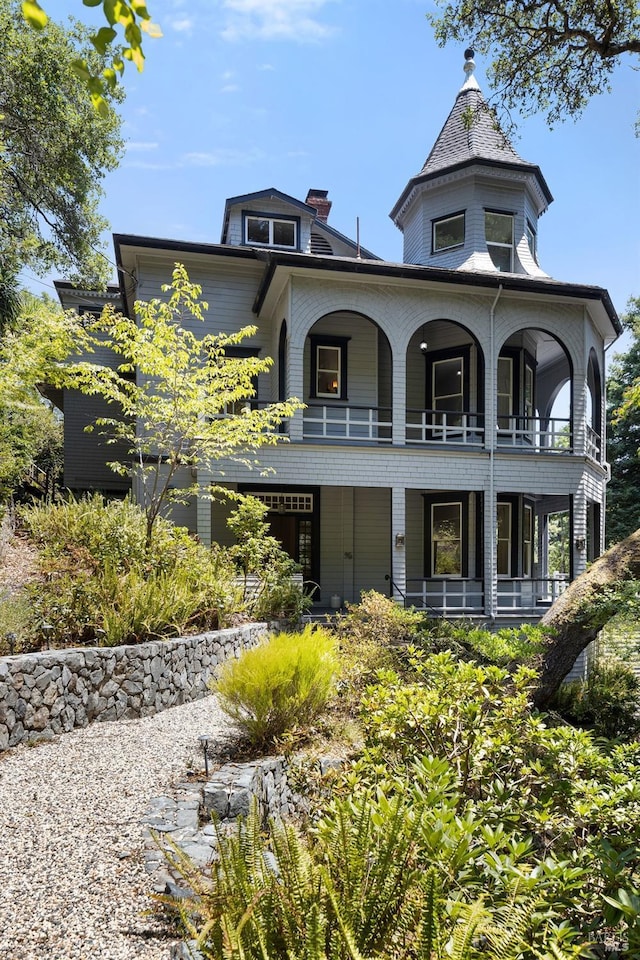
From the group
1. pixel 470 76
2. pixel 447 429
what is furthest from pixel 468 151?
pixel 447 429

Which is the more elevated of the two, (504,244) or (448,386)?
(504,244)

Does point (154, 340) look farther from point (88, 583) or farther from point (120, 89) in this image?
point (120, 89)

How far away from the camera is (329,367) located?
15742 millimetres

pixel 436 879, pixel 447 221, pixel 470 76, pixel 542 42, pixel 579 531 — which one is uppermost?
pixel 470 76

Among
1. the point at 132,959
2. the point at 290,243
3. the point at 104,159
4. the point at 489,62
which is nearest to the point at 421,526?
the point at 290,243

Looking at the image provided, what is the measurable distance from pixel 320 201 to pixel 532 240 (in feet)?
24.4

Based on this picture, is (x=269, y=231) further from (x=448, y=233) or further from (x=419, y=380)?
(x=419, y=380)

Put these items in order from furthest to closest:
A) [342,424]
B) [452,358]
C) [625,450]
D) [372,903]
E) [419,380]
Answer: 1. [625,450]
2. [419,380]
3. [452,358]
4. [342,424]
5. [372,903]

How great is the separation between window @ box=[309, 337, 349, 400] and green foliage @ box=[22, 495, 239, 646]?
6.82m

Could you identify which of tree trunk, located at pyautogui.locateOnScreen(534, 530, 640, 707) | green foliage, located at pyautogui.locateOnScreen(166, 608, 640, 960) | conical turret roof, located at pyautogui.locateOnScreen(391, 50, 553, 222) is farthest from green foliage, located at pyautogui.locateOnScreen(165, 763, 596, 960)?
conical turret roof, located at pyautogui.locateOnScreen(391, 50, 553, 222)

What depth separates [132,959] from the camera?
2.76 meters

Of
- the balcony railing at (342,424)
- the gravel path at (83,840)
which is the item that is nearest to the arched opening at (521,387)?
the balcony railing at (342,424)

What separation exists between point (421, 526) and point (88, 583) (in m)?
11.1

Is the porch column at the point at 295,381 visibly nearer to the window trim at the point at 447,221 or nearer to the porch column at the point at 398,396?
the porch column at the point at 398,396
